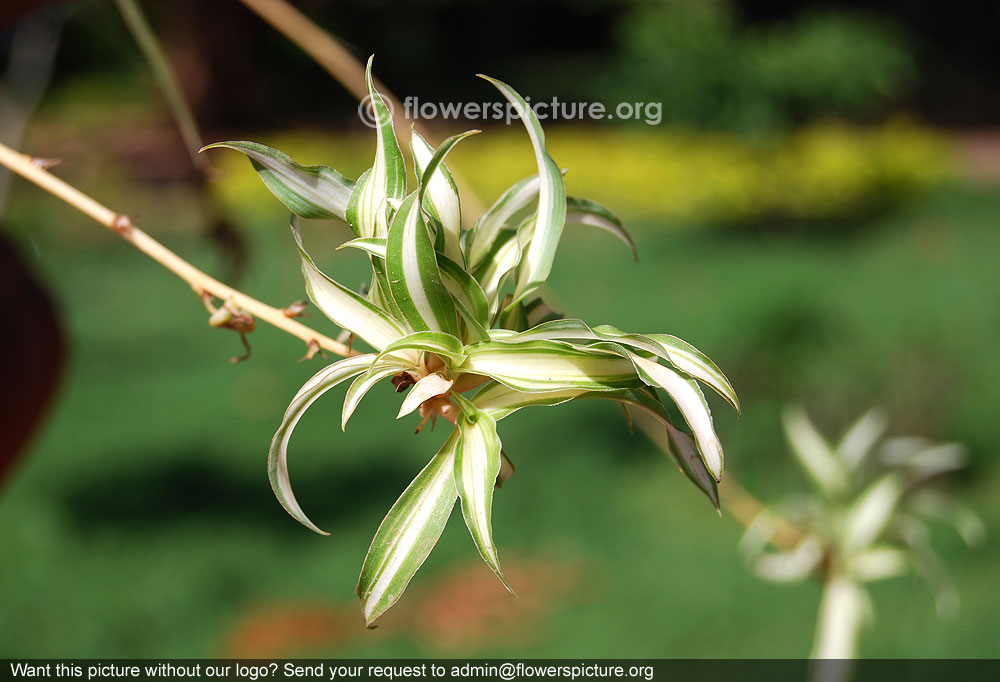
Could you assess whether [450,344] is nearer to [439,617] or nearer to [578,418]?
[439,617]

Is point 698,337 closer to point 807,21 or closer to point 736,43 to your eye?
point 736,43

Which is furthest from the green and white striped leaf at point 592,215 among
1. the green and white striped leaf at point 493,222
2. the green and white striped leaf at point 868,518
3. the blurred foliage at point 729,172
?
the blurred foliage at point 729,172

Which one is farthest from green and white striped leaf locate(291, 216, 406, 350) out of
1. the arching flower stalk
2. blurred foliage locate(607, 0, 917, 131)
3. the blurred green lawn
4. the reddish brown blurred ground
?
blurred foliage locate(607, 0, 917, 131)

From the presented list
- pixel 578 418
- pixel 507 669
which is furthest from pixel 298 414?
pixel 578 418

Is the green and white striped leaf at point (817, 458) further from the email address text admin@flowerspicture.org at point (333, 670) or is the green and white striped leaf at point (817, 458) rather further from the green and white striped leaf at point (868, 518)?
the email address text admin@flowerspicture.org at point (333, 670)

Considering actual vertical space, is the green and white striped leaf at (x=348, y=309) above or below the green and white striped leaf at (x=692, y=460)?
above

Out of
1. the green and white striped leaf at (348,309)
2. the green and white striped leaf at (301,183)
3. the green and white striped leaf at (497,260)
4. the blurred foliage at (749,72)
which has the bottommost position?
the green and white striped leaf at (348,309)

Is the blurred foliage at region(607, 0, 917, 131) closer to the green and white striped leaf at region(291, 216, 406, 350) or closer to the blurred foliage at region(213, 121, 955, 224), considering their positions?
the blurred foliage at region(213, 121, 955, 224)
